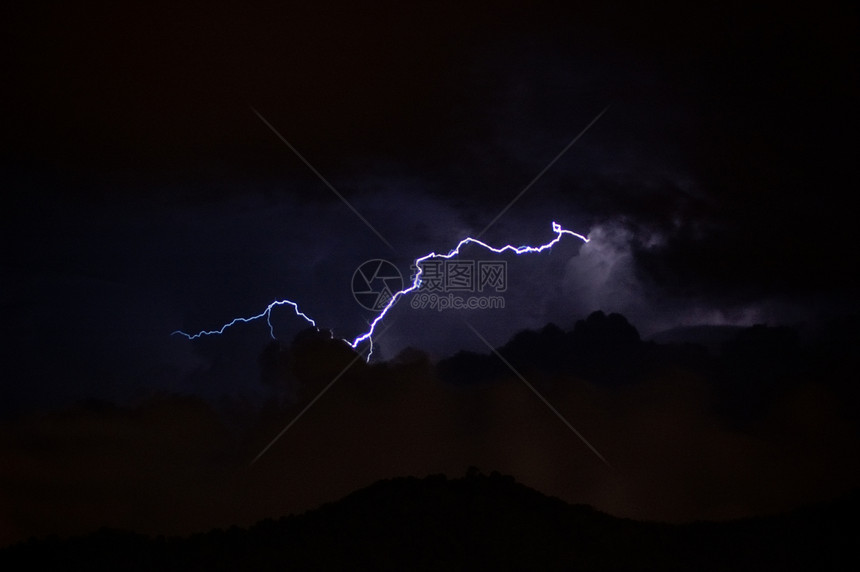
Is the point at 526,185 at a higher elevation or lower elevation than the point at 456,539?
higher

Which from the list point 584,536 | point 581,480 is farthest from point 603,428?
point 584,536

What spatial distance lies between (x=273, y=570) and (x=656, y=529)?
125 inches

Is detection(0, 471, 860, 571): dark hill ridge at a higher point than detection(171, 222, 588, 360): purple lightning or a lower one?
lower

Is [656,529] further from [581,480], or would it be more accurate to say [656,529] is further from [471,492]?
[471,492]

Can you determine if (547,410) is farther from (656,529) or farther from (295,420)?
(295,420)

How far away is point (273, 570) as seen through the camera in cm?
760

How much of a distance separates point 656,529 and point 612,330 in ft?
5.53

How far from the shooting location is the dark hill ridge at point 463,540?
7625 millimetres

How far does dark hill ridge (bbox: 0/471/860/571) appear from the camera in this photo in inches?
300

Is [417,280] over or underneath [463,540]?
over

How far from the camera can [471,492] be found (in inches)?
309

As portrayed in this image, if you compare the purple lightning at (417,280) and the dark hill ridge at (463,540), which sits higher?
the purple lightning at (417,280)

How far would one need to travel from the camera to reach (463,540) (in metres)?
7.74

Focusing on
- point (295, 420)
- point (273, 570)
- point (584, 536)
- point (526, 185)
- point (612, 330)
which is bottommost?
point (273, 570)
